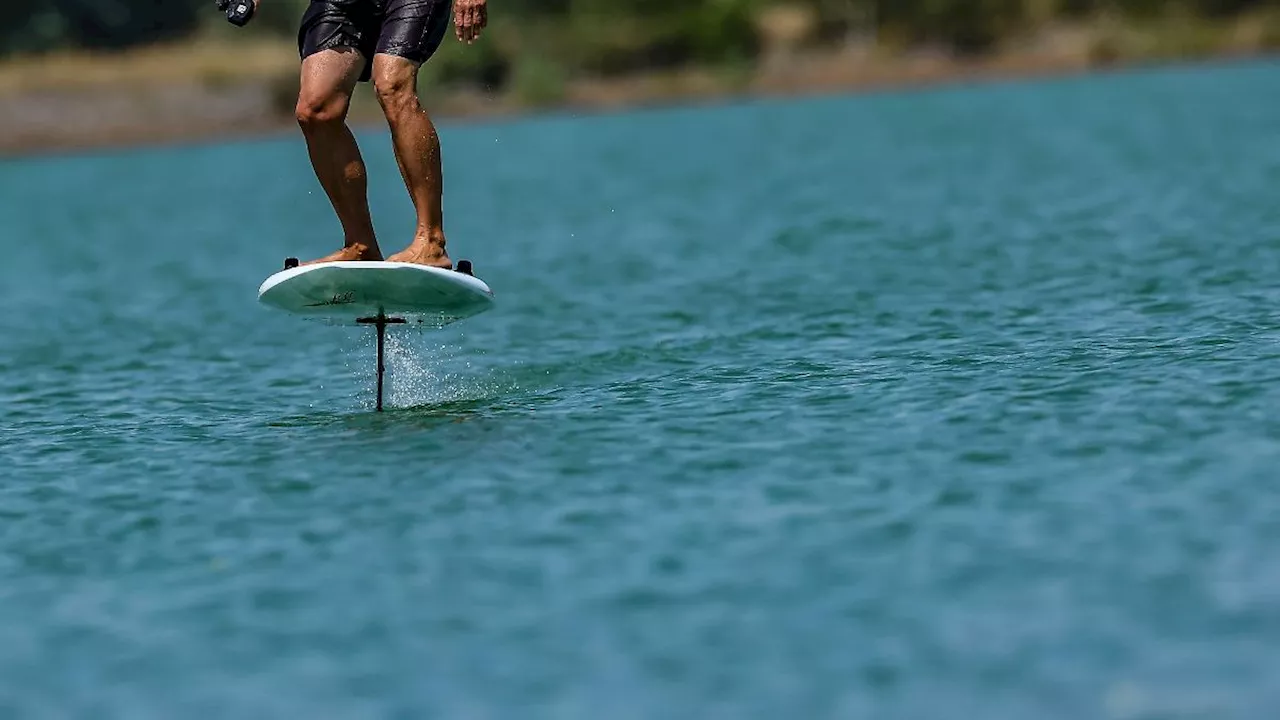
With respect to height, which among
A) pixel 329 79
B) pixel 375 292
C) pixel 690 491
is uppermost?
pixel 329 79

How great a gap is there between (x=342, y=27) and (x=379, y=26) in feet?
0.73

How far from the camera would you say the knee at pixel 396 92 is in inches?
477

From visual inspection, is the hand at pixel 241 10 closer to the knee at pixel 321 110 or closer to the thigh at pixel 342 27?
the thigh at pixel 342 27

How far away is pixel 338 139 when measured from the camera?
1241 cm

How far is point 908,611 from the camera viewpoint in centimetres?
809

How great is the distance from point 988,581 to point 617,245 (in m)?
18.9

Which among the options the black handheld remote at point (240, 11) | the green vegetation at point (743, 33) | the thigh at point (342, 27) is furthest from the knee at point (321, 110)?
the green vegetation at point (743, 33)

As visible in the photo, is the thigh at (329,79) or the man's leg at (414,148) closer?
the man's leg at (414,148)

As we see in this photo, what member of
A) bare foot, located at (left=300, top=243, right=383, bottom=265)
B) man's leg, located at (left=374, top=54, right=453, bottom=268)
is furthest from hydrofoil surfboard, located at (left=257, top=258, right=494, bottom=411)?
bare foot, located at (left=300, top=243, right=383, bottom=265)

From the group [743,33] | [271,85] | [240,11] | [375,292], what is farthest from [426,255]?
[743,33]

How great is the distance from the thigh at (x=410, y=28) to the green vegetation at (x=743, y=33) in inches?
2422

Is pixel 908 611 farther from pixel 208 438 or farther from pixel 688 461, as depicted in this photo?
pixel 208 438

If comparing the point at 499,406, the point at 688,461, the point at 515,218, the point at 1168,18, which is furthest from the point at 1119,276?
the point at 1168,18

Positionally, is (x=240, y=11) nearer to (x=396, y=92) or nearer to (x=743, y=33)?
(x=396, y=92)
